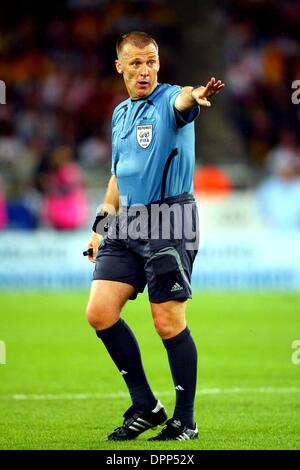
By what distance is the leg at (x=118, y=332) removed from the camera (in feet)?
24.9

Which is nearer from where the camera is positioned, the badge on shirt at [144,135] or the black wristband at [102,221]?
the badge on shirt at [144,135]

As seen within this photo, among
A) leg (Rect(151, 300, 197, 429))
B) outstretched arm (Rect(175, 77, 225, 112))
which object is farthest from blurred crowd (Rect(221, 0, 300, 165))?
outstretched arm (Rect(175, 77, 225, 112))

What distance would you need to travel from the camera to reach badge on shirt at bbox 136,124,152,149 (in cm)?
748

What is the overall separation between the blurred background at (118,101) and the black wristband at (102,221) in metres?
10.8

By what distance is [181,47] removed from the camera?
2503cm

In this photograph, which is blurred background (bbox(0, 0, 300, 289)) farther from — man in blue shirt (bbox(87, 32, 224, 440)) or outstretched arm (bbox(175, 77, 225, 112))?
outstretched arm (bbox(175, 77, 225, 112))

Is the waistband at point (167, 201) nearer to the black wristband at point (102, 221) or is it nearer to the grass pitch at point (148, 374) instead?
the black wristband at point (102, 221)

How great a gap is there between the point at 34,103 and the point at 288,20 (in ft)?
20.5

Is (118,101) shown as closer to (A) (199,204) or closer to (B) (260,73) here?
(B) (260,73)

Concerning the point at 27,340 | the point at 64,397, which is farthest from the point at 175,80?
the point at 64,397

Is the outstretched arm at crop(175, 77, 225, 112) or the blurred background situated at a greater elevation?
the blurred background

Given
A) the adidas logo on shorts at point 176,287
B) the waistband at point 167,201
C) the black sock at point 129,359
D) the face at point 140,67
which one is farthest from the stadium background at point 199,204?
the face at point 140,67

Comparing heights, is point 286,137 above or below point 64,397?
above
